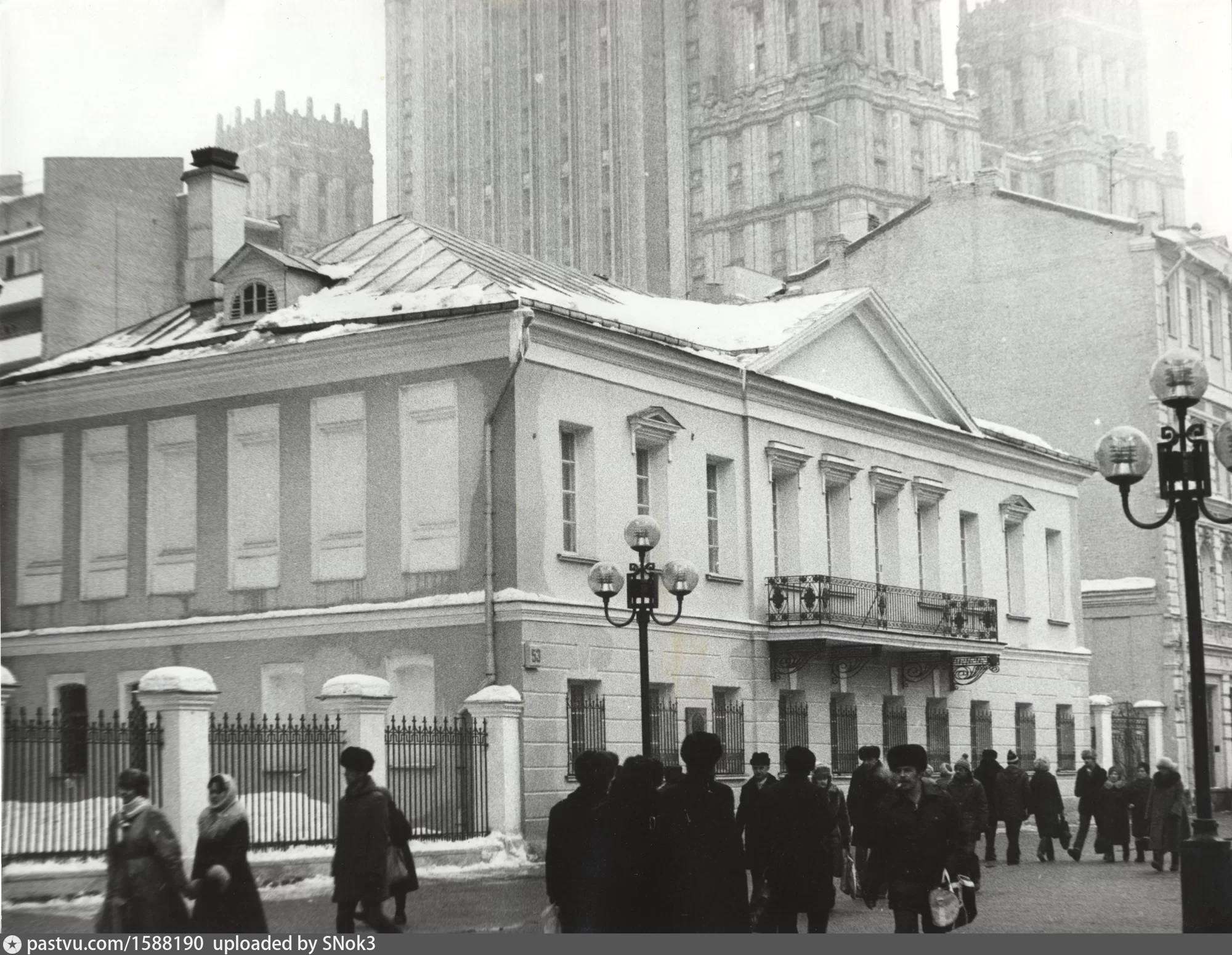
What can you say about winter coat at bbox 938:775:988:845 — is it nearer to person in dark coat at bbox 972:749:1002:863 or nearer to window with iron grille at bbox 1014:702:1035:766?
person in dark coat at bbox 972:749:1002:863

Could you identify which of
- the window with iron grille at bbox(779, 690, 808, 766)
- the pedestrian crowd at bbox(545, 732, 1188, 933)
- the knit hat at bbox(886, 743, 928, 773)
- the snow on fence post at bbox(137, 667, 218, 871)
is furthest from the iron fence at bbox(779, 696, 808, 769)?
the knit hat at bbox(886, 743, 928, 773)

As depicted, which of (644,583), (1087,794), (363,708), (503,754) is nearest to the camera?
(363,708)

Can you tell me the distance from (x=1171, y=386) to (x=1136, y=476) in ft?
2.79

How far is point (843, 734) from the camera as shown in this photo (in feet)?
87.0

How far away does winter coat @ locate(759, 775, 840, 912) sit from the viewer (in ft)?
37.1

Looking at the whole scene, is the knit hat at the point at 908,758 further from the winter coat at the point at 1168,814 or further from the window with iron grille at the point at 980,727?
the window with iron grille at the point at 980,727

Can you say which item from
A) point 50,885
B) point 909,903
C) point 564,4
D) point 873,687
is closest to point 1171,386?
point 909,903

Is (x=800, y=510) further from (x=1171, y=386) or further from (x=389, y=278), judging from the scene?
(x=1171, y=386)

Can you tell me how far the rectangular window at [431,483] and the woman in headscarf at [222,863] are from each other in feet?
33.1

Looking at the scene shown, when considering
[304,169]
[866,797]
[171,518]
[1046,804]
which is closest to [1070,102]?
[1046,804]

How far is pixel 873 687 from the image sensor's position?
2747cm

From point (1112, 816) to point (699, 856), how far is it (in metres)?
14.6

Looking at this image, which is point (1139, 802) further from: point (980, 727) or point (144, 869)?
point (144, 869)

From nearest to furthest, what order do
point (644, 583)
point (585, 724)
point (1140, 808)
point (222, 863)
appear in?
point (222, 863) → point (644, 583) → point (585, 724) → point (1140, 808)
